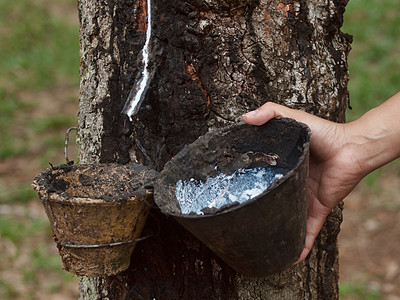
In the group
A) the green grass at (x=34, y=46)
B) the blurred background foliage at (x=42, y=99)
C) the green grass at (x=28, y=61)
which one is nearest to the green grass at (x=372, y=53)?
the blurred background foliage at (x=42, y=99)

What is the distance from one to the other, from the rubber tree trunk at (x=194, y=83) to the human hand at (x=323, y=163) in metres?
0.14

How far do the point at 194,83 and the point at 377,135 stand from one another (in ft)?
2.35

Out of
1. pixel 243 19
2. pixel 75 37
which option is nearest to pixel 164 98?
pixel 243 19

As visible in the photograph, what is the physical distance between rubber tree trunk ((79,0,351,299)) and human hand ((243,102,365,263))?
0.14 metres

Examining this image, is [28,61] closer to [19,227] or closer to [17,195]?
[17,195]

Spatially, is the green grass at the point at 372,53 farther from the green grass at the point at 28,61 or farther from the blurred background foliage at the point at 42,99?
the green grass at the point at 28,61

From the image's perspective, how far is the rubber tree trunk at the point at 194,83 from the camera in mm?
1756

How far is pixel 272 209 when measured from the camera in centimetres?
138

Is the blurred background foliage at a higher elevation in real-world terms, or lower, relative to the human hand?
higher

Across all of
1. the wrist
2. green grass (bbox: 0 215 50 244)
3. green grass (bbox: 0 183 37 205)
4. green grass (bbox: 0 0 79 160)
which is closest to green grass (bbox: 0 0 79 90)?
green grass (bbox: 0 0 79 160)

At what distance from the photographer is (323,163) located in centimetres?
183

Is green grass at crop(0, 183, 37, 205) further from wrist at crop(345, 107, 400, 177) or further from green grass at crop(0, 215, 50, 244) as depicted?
wrist at crop(345, 107, 400, 177)

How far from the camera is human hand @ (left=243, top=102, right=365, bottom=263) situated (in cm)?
169

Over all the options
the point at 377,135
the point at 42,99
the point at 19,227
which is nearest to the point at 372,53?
the point at 42,99
